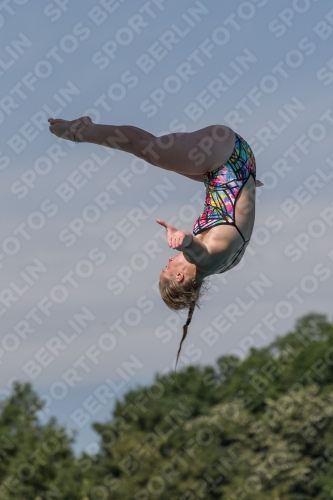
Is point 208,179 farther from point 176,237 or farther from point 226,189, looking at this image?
point 176,237

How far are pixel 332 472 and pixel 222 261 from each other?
36912mm

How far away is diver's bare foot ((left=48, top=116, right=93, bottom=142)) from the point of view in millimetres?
10609

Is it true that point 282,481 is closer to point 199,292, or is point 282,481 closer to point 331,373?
point 331,373

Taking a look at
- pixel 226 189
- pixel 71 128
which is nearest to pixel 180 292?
pixel 226 189

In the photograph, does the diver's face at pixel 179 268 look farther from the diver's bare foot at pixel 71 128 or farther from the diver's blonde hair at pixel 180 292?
the diver's bare foot at pixel 71 128

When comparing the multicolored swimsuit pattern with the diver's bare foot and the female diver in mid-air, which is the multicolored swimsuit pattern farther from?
the diver's bare foot

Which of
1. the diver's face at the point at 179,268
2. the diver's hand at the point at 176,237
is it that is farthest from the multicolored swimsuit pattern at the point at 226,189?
the diver's hand at the point at 176,237

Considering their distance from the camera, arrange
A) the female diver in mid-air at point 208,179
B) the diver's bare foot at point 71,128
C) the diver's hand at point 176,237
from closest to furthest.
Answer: the diver's hand at point 176,237 < the female diver in mid-air at point 208,179 < the diver's bare foot at point 71,128

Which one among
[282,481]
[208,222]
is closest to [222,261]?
[208,222]

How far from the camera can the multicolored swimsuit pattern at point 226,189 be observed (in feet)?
33.6

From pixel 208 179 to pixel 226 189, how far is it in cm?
28

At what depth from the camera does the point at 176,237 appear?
9133 mm

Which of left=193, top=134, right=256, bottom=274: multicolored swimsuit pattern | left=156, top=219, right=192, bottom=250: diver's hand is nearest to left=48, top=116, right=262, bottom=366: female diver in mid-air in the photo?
left=193, top=134, right=256, bottom=274: multicolored swimsuit pattern

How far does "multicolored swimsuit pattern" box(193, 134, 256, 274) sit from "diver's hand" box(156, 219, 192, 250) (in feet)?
3.15
